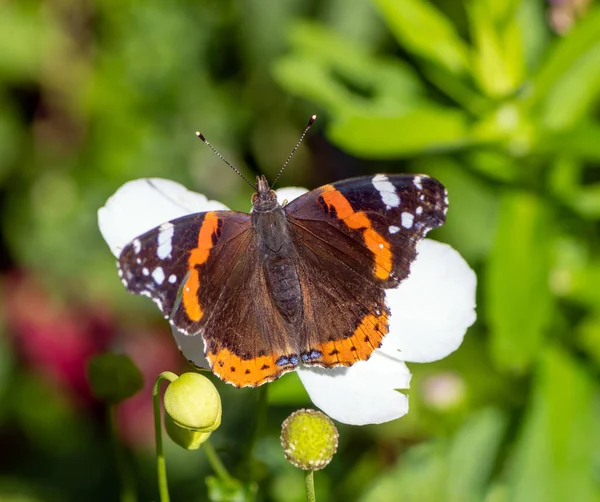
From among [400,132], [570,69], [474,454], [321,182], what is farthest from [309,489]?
[321,182]

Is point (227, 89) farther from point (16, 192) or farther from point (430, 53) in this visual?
point (430, 53)

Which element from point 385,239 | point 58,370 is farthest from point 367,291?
point 58,370

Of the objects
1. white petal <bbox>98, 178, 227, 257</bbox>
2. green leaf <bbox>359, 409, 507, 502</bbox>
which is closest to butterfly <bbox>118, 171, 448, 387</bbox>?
white petal <bbox>98, 178, 227, 257</bbox>

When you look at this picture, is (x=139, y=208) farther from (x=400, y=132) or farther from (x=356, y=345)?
(x=400, y=132)

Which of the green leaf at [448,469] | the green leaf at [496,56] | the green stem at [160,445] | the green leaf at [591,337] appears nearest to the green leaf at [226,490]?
the green stem at [160,445]

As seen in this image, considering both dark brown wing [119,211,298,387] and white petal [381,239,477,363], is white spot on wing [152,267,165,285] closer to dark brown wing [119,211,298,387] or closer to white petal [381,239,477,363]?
dark brown wing [119,211,298,387]

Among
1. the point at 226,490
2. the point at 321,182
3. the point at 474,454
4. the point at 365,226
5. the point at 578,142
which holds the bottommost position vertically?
the point at 321,182
